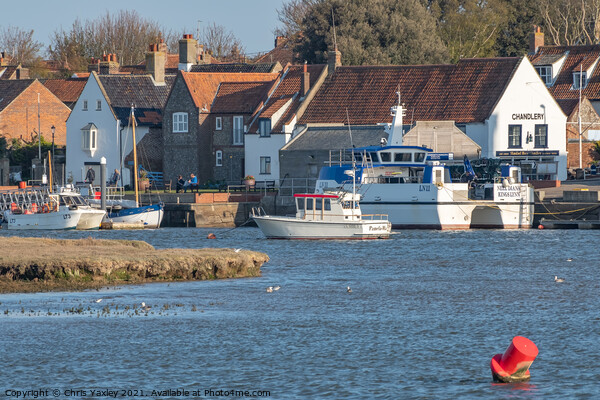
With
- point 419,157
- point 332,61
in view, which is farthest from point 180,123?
point 419,157

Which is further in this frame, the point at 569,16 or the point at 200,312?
the point at 569,16

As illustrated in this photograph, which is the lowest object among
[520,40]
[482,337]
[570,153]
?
[482,337]

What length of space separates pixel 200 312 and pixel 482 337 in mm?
7017

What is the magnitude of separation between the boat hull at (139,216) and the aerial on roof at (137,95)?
21.4 metres

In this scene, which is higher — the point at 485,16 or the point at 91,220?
the point at 485,16

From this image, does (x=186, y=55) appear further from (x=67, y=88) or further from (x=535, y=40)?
(x=535, y=40)

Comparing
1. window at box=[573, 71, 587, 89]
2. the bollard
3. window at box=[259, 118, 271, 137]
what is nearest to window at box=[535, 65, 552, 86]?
window at box=[573, 71, 587, 89]

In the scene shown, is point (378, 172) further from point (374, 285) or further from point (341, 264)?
point (374, 285)

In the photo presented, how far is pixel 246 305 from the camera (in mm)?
29703

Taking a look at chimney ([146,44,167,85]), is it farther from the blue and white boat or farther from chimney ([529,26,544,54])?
the blue and white boat

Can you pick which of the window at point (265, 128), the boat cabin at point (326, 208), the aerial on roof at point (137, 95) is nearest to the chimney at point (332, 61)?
the window at point (265, 128)

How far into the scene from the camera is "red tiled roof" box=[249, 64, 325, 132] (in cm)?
7944

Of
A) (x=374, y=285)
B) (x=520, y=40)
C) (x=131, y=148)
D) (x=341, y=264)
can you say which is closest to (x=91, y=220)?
(x=131, y=148)

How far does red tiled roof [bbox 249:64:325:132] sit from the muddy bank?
42.5m
